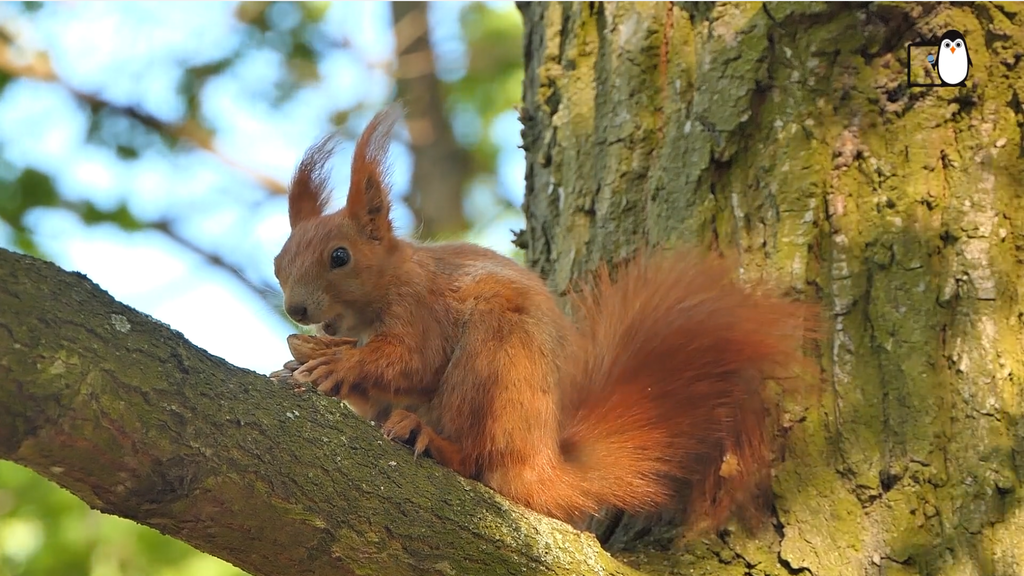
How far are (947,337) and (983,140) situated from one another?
45 centimetres

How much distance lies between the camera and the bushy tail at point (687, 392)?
2059 millimetres

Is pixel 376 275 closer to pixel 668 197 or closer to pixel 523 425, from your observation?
pixel 523 425

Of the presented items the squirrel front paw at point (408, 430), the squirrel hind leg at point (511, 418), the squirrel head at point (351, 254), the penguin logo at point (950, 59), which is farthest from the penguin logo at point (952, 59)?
the squirrel front paw at point (408, 430)

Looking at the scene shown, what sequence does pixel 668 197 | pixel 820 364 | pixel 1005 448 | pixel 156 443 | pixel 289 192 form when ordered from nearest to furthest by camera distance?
1. pixel 156 443
2. pixel 1005 448
3. pixel 820 364
4. pixel 668 197
5. pixel 289 192

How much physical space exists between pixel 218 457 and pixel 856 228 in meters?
1.40

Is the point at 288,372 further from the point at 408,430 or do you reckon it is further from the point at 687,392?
the point at 687,392

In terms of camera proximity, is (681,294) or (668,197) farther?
(668,197)

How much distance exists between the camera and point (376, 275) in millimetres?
2424

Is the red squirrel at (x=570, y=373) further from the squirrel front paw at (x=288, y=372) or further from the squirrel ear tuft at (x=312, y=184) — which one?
the squirrel ear tuft at (x=312, y=184)

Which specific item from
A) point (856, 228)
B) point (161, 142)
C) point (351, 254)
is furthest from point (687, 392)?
point (161, 142)

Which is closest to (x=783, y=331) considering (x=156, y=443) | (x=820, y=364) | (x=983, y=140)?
(x=820, y=364)

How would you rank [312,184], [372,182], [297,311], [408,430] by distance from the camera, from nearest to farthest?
1. [408,430]
2. [297,311]
3. [372,182]
4. [312,184]

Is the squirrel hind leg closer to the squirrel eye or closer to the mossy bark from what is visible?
the mossy bark

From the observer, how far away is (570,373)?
234cm
